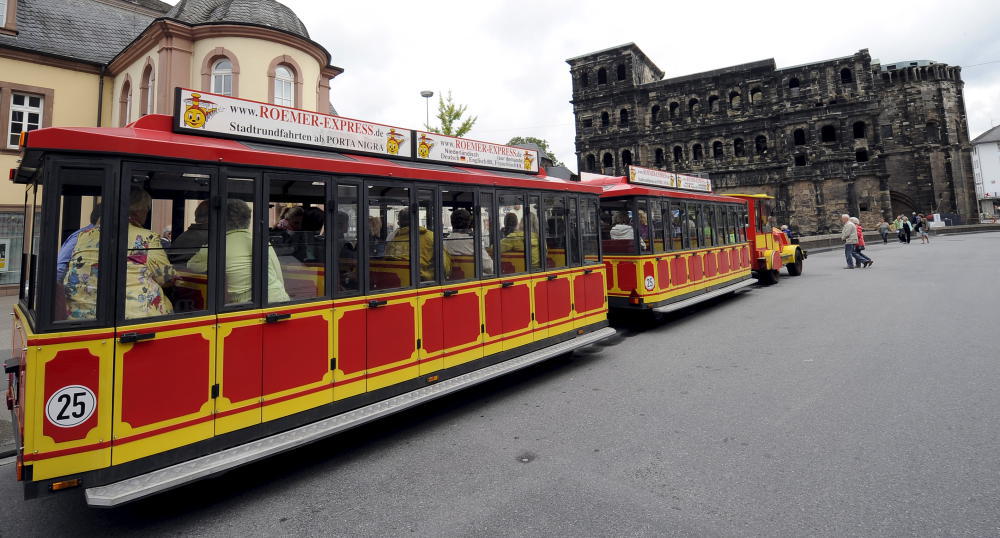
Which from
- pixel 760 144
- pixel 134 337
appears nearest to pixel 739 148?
pixel 760 144

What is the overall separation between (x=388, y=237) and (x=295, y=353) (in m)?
1.41

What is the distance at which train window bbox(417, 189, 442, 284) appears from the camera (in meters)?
4.96

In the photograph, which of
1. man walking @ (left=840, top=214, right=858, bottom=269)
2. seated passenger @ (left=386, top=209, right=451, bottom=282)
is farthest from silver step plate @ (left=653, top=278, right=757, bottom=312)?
man walking @ (left=840, top=214, right=858, bottom=269)

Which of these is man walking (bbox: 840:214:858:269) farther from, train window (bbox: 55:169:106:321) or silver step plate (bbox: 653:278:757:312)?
train window (bbox: 55:169:106:321)

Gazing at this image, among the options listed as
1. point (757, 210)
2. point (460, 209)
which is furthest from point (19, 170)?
point (757, 210)

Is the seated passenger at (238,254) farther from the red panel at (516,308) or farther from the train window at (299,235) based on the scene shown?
the red panel at (516,308)

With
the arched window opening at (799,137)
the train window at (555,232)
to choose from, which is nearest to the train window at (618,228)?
the train window at (555,232)

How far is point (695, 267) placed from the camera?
10.9 metres

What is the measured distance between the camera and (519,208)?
6145mm

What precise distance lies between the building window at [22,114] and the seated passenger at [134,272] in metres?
18.2

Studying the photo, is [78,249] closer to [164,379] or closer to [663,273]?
[164,379]

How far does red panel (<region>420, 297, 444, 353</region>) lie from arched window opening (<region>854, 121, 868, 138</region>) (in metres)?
52.4

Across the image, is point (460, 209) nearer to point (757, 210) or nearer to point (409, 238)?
point (409, 238)

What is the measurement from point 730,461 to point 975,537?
1369 millimetres
